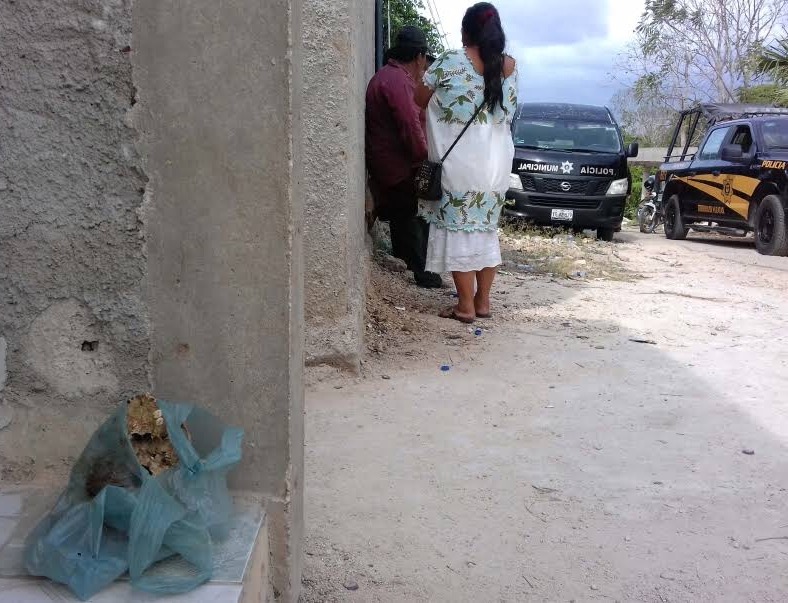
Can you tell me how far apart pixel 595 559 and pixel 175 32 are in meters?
1.74

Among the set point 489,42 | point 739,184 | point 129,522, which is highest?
point 489,42

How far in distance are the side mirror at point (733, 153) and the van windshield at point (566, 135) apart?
1.43 m

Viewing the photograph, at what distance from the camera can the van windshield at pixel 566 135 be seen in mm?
11055

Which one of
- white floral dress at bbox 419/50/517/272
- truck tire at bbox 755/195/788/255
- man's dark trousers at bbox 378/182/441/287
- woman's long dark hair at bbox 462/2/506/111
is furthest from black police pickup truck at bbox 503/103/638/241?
woman's long dark hair at bbox 462/2/506/111

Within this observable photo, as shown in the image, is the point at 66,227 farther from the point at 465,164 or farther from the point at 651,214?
the point at 651,214

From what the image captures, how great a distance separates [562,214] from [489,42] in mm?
6292

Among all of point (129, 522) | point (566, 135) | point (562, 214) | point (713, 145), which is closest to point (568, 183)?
point (562, 214)

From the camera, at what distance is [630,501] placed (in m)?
2.55

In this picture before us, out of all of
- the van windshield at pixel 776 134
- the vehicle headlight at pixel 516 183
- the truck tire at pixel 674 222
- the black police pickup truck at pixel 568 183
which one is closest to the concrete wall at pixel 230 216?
the black police pickup truck at pixel 568 183

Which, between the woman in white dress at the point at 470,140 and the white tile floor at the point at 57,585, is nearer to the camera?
the white tile floor at the point at 57,585

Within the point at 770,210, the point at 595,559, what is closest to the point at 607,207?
the point at 770,210

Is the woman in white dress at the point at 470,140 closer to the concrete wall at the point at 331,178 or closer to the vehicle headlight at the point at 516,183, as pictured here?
the concrete wall at the point at 331,178

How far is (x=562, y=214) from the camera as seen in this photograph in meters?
10.5

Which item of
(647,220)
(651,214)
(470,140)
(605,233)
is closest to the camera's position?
(470,140)
